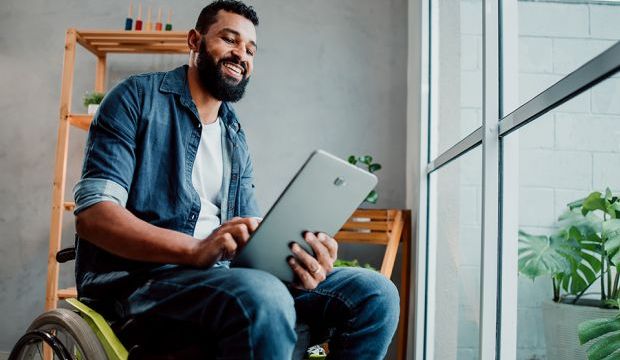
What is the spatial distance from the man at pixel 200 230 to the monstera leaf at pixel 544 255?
0.34 m

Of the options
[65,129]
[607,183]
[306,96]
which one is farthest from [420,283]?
[65,129]

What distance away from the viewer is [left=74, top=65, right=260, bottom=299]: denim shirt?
3.65 feet

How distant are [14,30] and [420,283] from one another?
8.52 ft

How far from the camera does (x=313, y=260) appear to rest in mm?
1048

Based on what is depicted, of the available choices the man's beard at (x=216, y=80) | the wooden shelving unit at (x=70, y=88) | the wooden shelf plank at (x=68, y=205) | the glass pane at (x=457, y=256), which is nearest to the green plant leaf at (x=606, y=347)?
the glass pane at (x=457, y=256)

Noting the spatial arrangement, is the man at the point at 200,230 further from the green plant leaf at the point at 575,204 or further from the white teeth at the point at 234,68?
the green plant leaf at the point at 575,204

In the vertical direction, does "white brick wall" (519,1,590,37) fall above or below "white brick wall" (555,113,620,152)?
above

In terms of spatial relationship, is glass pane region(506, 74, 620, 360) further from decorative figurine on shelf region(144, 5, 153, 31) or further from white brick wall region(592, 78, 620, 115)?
decorative figurine on shelf region(144, 5, 153, 31)

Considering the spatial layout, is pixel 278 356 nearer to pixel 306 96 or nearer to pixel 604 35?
pixel 604 35

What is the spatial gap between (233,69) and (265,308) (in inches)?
30.4

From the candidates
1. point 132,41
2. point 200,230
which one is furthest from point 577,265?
point 132,41

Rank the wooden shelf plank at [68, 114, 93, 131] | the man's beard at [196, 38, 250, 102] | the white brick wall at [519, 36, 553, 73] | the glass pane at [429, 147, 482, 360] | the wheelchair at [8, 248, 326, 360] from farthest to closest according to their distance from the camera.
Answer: the wooden shelf plank at [68, 114, 93, 131] < the glass pane at [429, 147, 482, 360] < the man's beard at [196, 38, 250, 102] < the white brick wall at [519, 36, 553, 73] < the wheelchair at [8, 248, 326, 360]

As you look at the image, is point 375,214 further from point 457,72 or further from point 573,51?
point 573,51

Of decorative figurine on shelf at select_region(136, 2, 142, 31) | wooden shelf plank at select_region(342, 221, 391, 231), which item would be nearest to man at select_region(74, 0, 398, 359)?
wooden shelf plank at select_region(342, 221, 391, 231)
